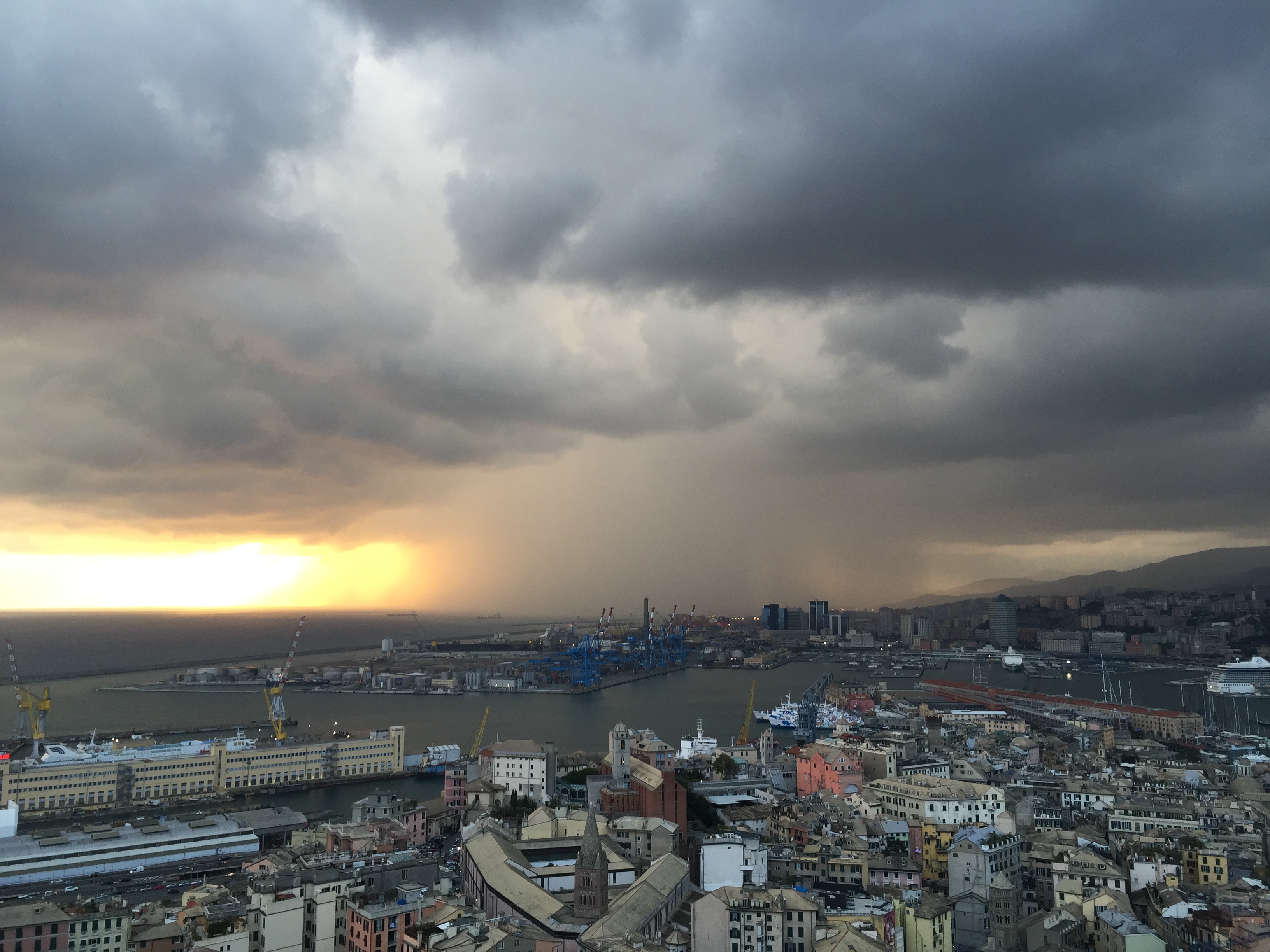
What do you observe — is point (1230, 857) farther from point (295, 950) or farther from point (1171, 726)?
point (1171, 726)

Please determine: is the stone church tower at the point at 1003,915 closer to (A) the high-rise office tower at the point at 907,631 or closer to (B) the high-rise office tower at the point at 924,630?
(A) the high-rise office tower at the point at 907,631

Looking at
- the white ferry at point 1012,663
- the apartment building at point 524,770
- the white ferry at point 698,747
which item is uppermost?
the apartment building at point 524,770

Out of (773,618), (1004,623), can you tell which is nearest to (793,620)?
(773,618)

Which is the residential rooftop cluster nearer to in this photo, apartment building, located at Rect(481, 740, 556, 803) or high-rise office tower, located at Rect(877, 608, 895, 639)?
apartment building, located at Rect(481, 740, 556, 803)

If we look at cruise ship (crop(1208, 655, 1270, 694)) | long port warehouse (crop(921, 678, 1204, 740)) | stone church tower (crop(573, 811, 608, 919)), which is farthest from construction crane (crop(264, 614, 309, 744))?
cruise ship (crop(1208, 655, 1270, 694))

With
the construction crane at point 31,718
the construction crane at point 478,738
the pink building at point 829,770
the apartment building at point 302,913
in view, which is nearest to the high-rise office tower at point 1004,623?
the construction crane at point 478,738

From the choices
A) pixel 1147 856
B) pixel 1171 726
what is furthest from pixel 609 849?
Answer: pixel 1171 726
